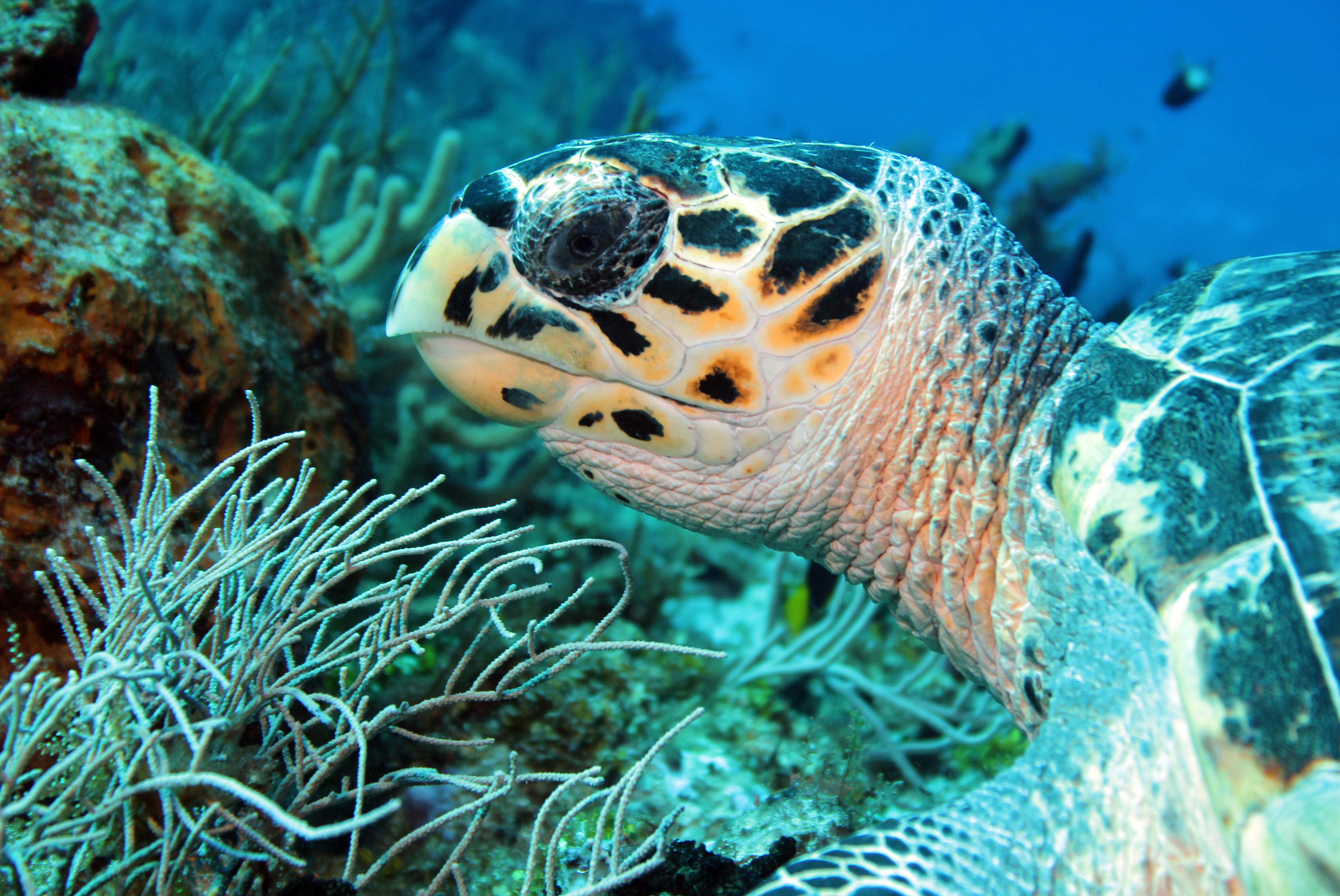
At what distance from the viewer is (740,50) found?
50.0 meters

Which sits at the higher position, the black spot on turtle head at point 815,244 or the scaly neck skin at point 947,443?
the black spot on turtle head at point 815,244

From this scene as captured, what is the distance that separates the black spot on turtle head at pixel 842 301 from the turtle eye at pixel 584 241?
333 mm

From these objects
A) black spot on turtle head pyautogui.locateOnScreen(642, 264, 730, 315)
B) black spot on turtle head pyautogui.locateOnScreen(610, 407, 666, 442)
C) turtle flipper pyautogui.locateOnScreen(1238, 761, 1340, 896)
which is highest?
black spot on turtle head pyautogui.locateOnScreen(642, 264, 730, 315)

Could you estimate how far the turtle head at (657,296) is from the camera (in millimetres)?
1129

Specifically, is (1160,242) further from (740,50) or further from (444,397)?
(444,397)

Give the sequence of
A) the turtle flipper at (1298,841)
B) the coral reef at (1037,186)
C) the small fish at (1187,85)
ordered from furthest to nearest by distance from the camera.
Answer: the small fish at (1187,85), the coral reef at (1037,186), the turtle flipper at (1298,841)

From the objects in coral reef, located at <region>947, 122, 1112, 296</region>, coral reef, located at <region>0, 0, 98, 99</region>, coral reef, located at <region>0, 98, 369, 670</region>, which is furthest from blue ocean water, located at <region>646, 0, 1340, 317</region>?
coral reef, located at <region>0, 98, 369, 670</region>

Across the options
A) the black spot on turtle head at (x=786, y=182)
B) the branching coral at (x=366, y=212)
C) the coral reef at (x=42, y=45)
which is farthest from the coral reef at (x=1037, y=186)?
the coral reef at (x=42, y=45)

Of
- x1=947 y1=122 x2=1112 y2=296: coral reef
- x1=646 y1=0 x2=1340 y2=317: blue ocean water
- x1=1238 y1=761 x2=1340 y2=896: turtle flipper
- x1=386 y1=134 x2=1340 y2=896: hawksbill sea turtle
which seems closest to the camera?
x1=1238 y1=761 x2=1340 y2=896: turtle flipper

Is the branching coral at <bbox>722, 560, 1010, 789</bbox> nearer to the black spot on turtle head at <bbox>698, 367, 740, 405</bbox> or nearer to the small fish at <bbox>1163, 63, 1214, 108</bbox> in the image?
the black spot on turtle head at <bbox>698, 367, 740, 405</bbox>

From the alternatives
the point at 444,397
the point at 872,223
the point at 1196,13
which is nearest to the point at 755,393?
the point at 872,223

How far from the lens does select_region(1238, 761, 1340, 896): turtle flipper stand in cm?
69

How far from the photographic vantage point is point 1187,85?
24.0 ft

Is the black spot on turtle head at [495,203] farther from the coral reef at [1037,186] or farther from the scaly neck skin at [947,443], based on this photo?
the coral reef at [1037,186]
